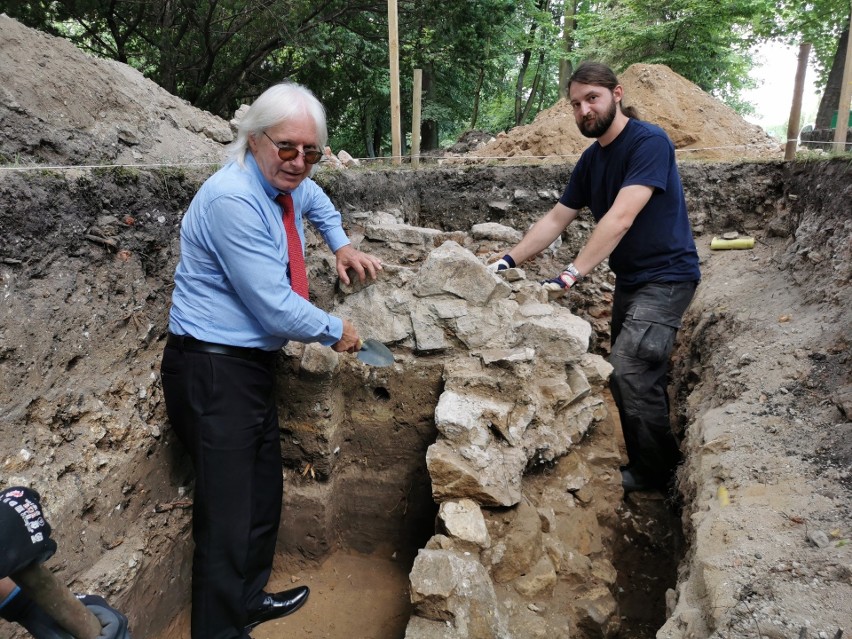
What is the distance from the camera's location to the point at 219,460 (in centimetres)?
231

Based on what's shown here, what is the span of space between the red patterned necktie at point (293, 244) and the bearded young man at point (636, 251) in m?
1.50

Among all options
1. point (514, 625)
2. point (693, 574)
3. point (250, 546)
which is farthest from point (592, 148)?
point (250, 546)

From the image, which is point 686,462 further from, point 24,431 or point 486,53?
point 486,53

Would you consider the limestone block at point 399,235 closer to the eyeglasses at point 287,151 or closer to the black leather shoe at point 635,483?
the eyeglasses at point 287,151

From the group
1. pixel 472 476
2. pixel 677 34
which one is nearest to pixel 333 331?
pixel 472 476

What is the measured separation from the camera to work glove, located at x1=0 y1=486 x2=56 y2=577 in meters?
1.18

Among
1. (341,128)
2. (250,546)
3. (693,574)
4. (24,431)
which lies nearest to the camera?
(693,574)

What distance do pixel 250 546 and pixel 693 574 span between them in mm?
1861

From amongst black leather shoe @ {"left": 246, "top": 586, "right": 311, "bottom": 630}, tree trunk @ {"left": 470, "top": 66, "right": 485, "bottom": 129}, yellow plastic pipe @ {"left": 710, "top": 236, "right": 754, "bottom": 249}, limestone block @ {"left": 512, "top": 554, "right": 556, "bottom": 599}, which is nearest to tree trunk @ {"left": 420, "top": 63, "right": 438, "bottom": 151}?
tree trunk @ {"left": 470, "top": 66, "right": 485, "bottom": 129}

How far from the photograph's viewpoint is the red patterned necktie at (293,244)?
7.82 feet

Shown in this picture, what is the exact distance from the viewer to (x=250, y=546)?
2541 mm

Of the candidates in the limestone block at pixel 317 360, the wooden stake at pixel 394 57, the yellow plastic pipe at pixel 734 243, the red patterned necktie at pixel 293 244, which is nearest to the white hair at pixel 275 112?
the red patterned necktie at pixel 293 244

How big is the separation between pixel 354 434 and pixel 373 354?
2.81 feet

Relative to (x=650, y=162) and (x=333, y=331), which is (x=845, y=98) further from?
(x=333, y=331)
